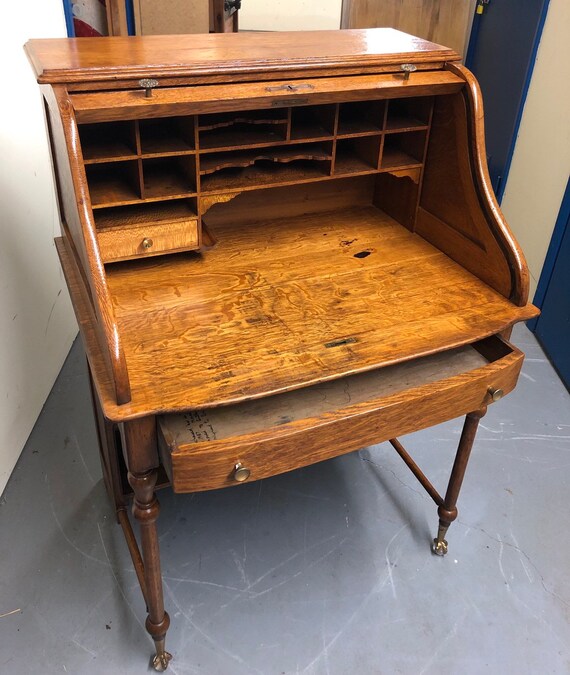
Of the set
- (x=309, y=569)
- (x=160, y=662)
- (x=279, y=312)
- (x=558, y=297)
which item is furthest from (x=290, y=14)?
(x=160, y=662)

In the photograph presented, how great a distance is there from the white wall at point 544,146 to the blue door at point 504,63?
0.23 feet

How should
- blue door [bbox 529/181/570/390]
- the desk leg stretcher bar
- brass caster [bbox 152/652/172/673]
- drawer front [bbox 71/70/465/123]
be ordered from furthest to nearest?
1. blue door [bbox 529/181/570/390]
2. brass caster [bbox 152/652/172/673]
3. the desk leg stretcher bar
4. drawer front [bbox 71/70/465/123]

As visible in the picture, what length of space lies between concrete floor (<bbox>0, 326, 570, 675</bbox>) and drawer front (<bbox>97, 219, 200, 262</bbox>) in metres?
0.89

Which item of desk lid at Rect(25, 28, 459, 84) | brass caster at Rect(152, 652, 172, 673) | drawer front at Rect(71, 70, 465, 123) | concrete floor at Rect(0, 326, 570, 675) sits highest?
desk lid at Rect(25, 28, 459, 84)

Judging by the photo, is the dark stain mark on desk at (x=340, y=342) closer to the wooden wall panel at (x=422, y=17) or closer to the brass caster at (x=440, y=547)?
the brass caster at (x=440, y=547)

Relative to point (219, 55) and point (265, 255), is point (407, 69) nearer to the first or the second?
point (219, 55)

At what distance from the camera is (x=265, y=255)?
1671mm

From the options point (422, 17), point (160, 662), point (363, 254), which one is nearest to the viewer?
point (160, 662)

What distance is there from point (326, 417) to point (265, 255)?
22.4 inches

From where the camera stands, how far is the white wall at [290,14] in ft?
13.0

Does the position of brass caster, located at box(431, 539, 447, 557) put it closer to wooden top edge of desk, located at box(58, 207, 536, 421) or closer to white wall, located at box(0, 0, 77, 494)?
wooden top edge of desk, located at box(58, 207, 536, 421)

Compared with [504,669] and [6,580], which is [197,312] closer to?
[6,580]

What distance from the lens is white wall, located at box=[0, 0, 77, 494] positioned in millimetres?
2037

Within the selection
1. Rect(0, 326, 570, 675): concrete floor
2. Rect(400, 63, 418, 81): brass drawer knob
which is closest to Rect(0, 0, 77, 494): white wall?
Rect(0, 326, 570, 675): concrete floor
